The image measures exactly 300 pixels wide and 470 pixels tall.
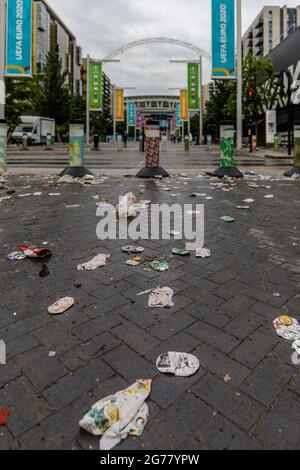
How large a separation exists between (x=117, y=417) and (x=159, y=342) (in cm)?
58

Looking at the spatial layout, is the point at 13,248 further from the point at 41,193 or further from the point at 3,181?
the point at 3,181

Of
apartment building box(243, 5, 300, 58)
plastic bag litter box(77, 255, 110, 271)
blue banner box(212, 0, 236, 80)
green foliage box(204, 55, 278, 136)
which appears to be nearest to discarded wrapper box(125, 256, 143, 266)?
plastic bag litter box(77, 255, 110, 271)

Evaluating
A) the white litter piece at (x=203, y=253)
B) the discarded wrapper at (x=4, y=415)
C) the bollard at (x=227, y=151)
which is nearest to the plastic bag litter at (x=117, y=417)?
the discarded wrapper at (x=4, y=415)

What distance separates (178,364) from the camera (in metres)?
1.80

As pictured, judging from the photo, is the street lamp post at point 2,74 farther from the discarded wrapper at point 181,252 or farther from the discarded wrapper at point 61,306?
the discarded wrapper at point 61,306

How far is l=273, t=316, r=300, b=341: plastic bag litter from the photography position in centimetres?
205

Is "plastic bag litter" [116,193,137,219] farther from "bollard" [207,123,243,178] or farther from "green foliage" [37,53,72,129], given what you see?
"green foliage" [37,53,72,129]

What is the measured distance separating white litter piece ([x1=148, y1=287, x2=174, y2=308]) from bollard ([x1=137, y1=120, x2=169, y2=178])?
703 cm

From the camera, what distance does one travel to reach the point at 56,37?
64.1 metres

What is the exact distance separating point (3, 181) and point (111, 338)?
762 centimetres

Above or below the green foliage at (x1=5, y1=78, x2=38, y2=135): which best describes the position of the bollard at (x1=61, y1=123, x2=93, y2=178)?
below

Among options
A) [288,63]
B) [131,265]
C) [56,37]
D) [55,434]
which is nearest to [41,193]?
[131,265]

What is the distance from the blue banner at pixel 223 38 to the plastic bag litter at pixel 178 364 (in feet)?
69.2

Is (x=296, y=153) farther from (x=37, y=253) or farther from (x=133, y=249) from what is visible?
(x=37, y=253)
